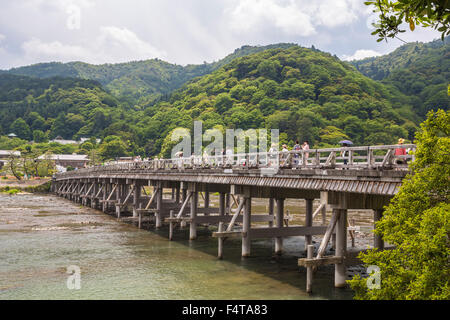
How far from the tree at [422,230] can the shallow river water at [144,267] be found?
5994mm

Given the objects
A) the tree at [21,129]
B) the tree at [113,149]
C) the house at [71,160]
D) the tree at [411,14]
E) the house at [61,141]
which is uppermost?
the tree at [21,129]

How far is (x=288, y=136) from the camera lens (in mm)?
87500

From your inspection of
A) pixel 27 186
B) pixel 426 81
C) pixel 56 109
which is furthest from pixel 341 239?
pixel 56 109

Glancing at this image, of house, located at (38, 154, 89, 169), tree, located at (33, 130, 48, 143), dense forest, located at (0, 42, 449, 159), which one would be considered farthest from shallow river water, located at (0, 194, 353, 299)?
tree, located at (33, 130, 48, 143)

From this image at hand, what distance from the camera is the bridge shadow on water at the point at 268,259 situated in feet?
49.1

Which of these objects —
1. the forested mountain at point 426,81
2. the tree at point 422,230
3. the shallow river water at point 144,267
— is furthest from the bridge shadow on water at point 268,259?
the forested mountain at point 426,81

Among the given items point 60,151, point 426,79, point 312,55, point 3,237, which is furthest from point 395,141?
point 60,151

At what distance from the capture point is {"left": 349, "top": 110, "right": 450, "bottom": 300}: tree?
7312 mm

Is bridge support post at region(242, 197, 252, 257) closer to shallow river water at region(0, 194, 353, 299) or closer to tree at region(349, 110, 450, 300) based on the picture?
shallow river water at region(0, 194, 353, 299)

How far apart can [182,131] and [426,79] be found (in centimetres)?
6198

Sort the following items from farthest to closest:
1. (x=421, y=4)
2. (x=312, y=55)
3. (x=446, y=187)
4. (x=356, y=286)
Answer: (x=312, y=55), (x=356, y=286), (x=446, y=187), (x=421, y=4)

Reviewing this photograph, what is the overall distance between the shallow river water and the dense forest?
57.8 metres

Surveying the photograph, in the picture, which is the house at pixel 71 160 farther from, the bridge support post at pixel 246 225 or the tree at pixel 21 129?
the bridge support post at pixel 246 225

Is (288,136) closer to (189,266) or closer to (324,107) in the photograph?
(324,107)
